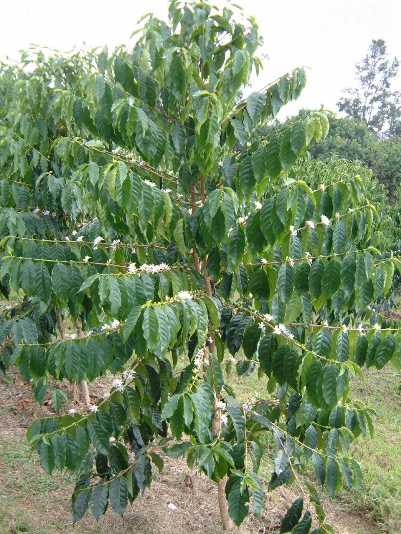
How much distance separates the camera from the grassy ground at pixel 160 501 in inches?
135

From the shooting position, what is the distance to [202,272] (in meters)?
2.51

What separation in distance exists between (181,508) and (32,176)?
8.66ft

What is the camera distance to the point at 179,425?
5.29 ft

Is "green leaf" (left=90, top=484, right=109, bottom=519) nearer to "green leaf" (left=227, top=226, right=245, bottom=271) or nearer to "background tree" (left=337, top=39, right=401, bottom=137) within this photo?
"green leaf" (left=227, top=226, right=245, bottom=271)

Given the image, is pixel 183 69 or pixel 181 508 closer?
pixel 183 69

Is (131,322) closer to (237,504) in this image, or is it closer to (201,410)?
(201,410)

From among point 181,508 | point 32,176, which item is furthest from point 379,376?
point 32,176

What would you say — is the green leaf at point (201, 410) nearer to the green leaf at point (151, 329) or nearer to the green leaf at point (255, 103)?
the green leaf at point (151, 329)

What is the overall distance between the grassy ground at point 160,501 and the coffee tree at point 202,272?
3.54 ft

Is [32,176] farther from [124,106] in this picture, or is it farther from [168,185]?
[124,106]

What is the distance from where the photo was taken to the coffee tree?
73.5 inches

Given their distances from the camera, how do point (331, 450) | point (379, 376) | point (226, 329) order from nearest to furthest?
point (331, 450) < point (226, 329) < point (379, 376)

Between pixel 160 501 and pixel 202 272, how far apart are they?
2.12m

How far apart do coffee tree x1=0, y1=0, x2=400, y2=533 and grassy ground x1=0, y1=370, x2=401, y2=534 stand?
1.08 meters
